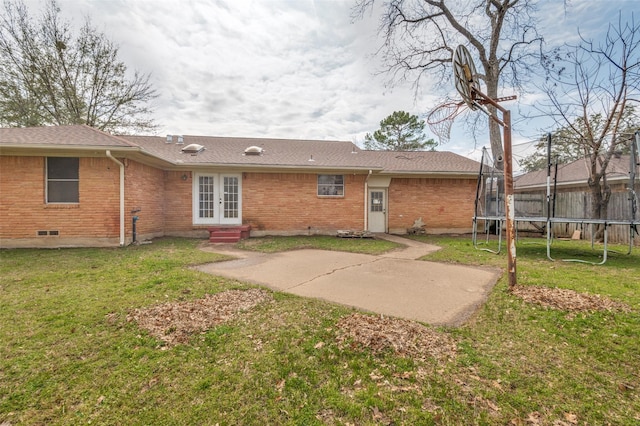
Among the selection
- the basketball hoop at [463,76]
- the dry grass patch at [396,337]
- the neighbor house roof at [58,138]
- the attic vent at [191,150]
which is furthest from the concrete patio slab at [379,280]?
the attic vent at [191,150]

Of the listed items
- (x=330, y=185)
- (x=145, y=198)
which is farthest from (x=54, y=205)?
(x=330, y=185)

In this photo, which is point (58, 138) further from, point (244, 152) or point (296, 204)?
point (296, 204)

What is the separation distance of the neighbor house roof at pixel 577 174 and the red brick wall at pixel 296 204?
5.89 meters

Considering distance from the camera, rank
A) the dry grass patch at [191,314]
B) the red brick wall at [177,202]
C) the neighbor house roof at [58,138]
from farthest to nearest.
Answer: the red brick wall at [177,202], the neighbor house roof at [58,138], the dry grass patch at [191,314]

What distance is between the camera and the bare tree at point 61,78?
14062mm

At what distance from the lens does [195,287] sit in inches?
177

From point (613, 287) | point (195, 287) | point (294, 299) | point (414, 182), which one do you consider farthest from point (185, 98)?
point (613, 287)

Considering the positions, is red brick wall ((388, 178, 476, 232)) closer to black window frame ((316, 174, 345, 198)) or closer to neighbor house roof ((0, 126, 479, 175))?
neighbor house roof ((0, 126, 479, 175))

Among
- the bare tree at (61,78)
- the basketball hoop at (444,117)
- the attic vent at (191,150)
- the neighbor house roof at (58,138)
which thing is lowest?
the basketball hoop at (444,117)

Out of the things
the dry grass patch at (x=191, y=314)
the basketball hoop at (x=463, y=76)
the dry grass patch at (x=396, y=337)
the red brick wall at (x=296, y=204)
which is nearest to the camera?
the dry grass patch at (x=396, y=337)

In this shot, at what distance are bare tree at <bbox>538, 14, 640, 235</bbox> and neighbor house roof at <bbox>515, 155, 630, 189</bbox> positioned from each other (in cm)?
185

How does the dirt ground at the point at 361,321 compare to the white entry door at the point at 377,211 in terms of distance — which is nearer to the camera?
the dirt ground at the point at 361,321

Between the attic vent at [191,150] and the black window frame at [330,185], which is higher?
the attic vent at [191,150]

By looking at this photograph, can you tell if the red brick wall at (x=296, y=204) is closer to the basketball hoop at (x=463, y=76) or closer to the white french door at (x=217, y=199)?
the white french door at (x=217, y=199)
